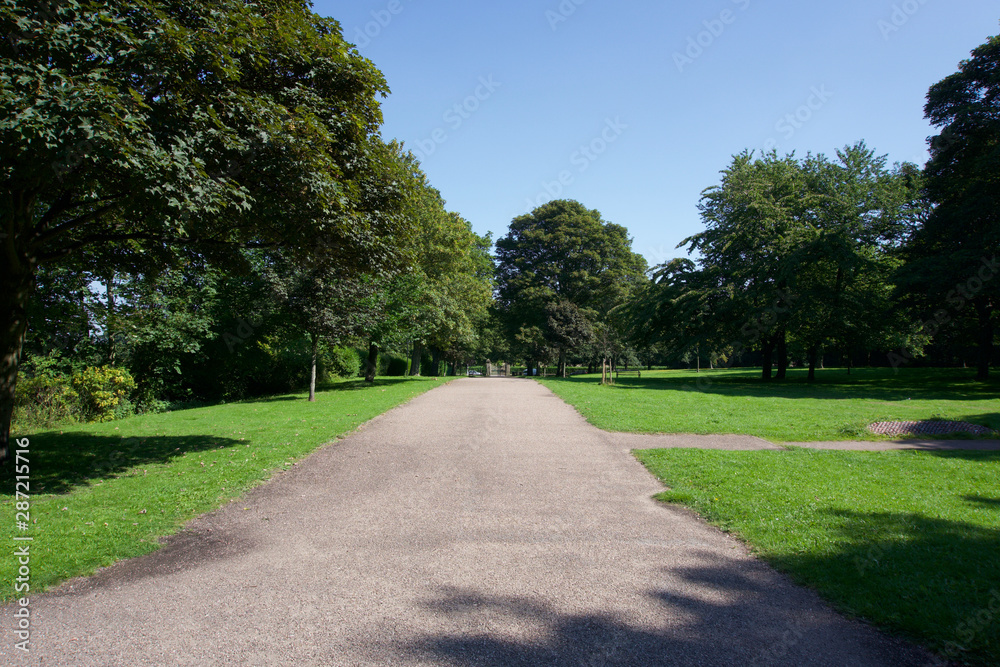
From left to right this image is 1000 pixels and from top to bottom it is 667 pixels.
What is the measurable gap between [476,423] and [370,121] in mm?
6618

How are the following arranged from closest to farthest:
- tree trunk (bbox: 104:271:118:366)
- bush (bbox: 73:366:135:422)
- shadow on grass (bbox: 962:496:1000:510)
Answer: shadow on grass (bbox: 962:496:1000:510)
bush (bbox: 73:366:135:422)
tree trunk (bbox: 104:271:118:366)

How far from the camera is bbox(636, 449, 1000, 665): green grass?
133 inches

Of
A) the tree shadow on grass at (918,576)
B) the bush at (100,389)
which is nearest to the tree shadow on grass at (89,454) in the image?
the bush at (100,389)

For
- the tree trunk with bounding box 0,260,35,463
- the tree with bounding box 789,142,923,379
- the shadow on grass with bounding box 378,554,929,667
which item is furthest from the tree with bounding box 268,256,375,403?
the tree with bounding box 789,142,923,379

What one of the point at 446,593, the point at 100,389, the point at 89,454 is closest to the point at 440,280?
the point at 100,389

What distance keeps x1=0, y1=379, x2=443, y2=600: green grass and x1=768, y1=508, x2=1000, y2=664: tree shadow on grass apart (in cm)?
552

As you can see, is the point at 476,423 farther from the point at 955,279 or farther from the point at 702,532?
the point at 955,279

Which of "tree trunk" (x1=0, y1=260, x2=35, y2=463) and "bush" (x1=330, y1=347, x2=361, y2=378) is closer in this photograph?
"tree trunk" (x1=0, y1=260, x2=35, y2=463)

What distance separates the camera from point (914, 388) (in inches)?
932

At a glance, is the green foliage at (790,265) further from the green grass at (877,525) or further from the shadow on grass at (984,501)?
the shadow on grass at (984,501)

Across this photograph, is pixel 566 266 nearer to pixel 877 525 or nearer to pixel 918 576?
pixel 877 525

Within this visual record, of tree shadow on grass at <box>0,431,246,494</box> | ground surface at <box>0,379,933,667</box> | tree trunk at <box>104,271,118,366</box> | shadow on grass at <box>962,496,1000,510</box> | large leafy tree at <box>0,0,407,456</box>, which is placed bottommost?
ground surface at <box>0,379,933,667</box>

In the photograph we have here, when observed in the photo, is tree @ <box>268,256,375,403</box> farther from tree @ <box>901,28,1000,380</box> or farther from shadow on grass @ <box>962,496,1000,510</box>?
tree @ <box>901,28,1000,380</box>

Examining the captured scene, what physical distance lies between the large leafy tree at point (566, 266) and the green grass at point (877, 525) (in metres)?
34.7
